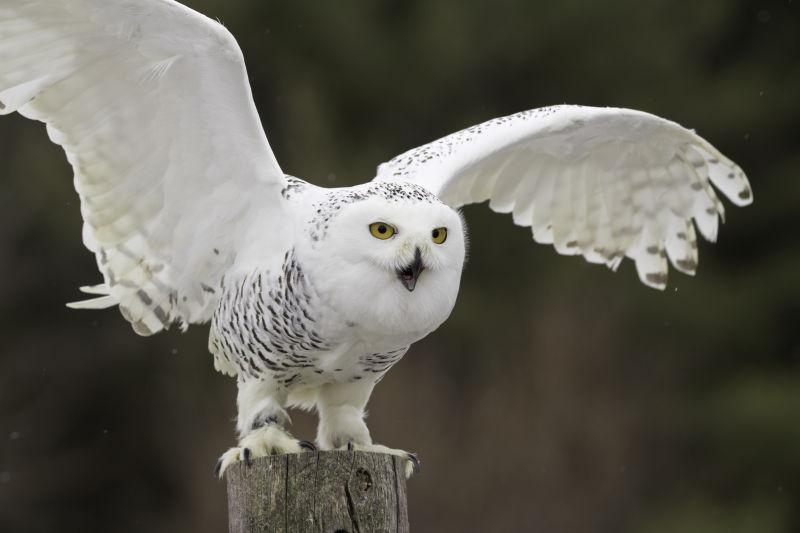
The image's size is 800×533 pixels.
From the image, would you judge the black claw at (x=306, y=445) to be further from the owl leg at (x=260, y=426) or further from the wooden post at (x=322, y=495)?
the wooden post at (x=322, y=495)

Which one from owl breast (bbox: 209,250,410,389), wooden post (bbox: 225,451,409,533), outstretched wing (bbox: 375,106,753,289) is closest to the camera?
wooden post (bbox: 225,451,409,533)

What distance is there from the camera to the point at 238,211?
3.19m

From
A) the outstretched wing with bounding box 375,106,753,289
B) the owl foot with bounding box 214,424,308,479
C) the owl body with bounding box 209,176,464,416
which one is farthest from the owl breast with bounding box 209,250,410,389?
the outstretched wing with bounding box 375,106,753,289

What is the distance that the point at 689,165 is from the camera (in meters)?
3.82

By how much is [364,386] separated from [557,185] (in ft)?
3.48

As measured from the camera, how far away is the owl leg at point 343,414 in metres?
3.25

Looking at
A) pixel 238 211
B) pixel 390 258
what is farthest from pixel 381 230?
pixel 238 211

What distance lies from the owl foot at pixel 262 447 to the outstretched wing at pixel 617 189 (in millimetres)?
1019

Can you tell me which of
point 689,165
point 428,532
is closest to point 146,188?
point 689,165

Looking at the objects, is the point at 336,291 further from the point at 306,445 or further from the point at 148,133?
A: the point at 148,133

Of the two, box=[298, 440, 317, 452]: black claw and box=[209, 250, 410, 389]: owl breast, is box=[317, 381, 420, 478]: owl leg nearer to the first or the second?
box=[209, 250, 410, 389]: owl breast

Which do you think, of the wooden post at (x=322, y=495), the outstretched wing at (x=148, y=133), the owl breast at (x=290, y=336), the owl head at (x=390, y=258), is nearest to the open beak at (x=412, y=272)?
the owl head at (x=390, y=258)

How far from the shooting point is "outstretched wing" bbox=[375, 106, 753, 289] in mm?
3734

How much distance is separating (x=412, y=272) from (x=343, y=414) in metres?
0.68
